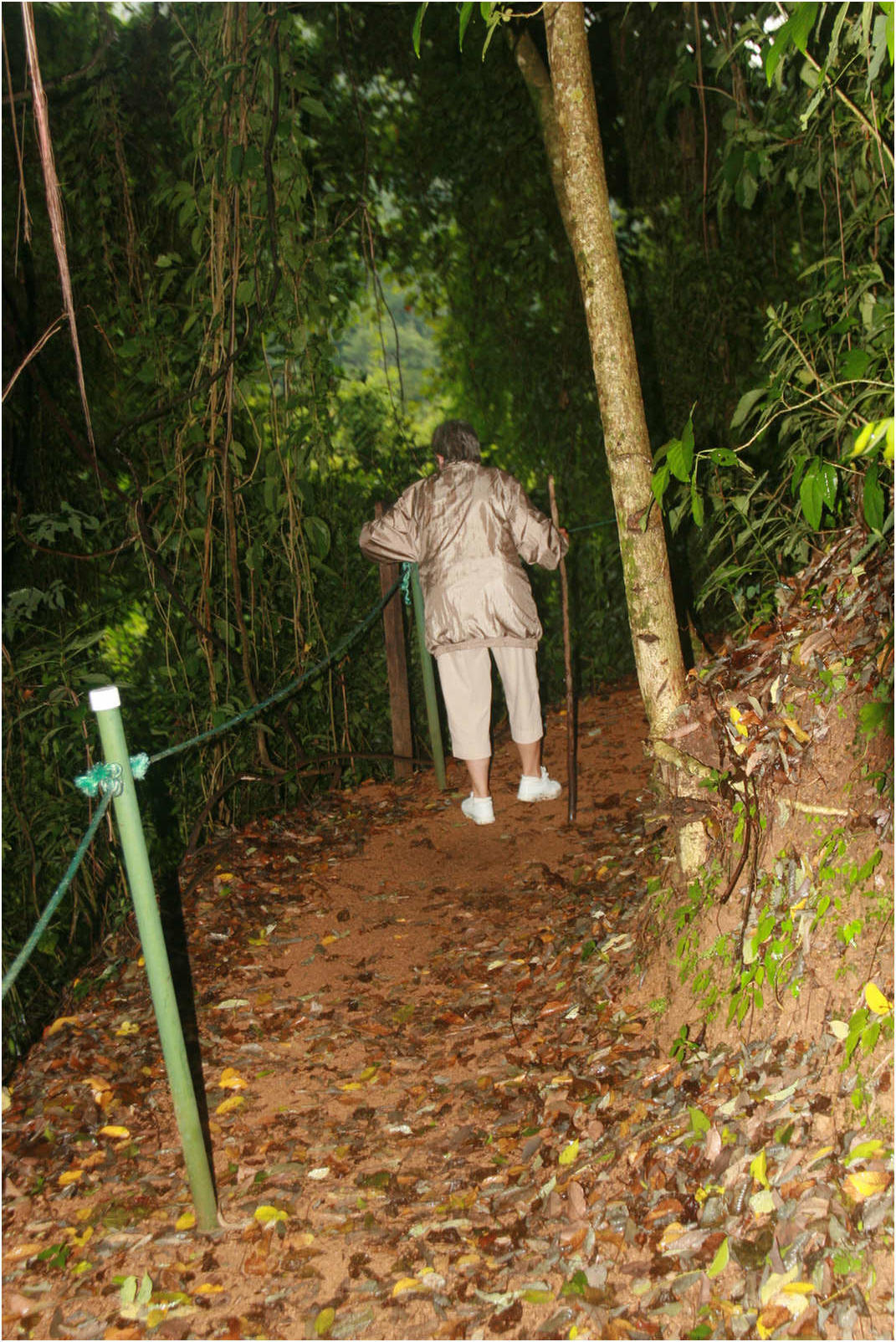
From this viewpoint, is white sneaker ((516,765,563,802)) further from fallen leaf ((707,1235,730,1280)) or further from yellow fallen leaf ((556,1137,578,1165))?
fallen leaf ((707,1235,730,1280))

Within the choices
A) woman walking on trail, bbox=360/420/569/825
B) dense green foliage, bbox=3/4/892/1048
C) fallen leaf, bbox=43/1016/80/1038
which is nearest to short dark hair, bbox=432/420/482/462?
woman walking on trail, bbox=360/420/569/825

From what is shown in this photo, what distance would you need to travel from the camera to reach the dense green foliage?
393cm

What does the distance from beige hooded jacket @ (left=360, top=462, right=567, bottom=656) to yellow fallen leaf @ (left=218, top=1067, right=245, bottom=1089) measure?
2064 mm

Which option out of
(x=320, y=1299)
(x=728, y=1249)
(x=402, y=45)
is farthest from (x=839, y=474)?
(x=402, y=45)

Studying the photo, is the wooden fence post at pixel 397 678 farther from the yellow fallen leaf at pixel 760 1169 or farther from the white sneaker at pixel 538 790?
the yellow fallen leaf at pixel 760 1169

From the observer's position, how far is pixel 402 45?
257 inches

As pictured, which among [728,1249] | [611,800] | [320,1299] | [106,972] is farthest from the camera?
[611,800]

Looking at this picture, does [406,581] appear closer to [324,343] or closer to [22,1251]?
[324,343]

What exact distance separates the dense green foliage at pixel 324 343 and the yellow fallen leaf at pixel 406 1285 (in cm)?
187

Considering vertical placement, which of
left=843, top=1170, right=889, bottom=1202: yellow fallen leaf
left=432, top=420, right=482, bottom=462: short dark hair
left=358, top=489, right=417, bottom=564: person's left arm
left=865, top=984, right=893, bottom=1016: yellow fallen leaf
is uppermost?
left=432, top=420, right=482, bottom=462: short dark hair

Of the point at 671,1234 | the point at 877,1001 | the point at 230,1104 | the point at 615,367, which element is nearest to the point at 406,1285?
the point at 671,1234

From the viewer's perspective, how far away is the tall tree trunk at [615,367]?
9.70 feet

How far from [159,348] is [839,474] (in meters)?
3.33

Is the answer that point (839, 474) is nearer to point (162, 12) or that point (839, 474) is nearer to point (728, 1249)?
point (728, 1249)
